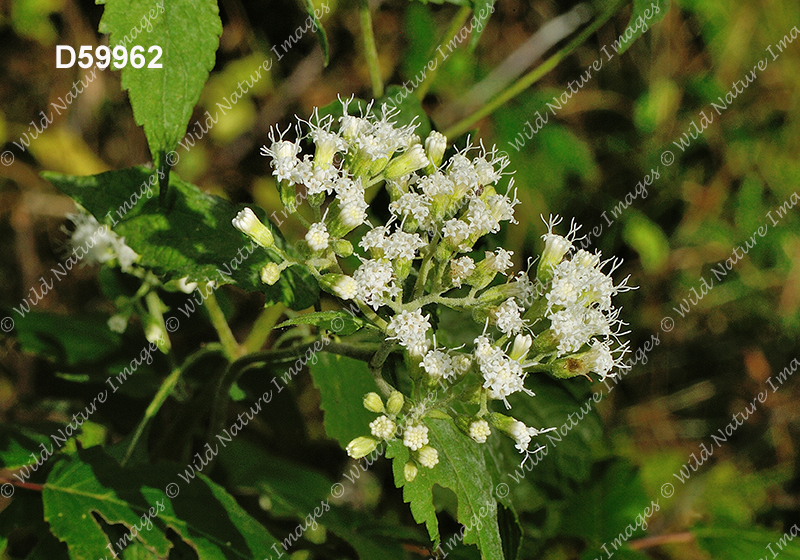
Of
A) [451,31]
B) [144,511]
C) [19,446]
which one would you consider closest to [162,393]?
[144,511]

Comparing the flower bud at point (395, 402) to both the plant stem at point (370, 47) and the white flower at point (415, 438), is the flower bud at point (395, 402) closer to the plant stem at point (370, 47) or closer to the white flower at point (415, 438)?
the white flower at point (415, 438)

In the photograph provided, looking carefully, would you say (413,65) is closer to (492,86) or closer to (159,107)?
(492,86)

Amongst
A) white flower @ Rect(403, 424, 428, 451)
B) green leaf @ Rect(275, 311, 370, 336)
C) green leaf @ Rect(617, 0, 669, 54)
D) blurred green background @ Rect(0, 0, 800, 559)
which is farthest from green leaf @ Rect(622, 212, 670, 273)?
green leaf @ Rect(275, 311, 370, 336)

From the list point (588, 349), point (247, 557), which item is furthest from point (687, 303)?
point (247, 557)

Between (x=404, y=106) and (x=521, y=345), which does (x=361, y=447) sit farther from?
(x=404, y=106)

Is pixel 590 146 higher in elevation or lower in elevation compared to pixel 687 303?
higher
